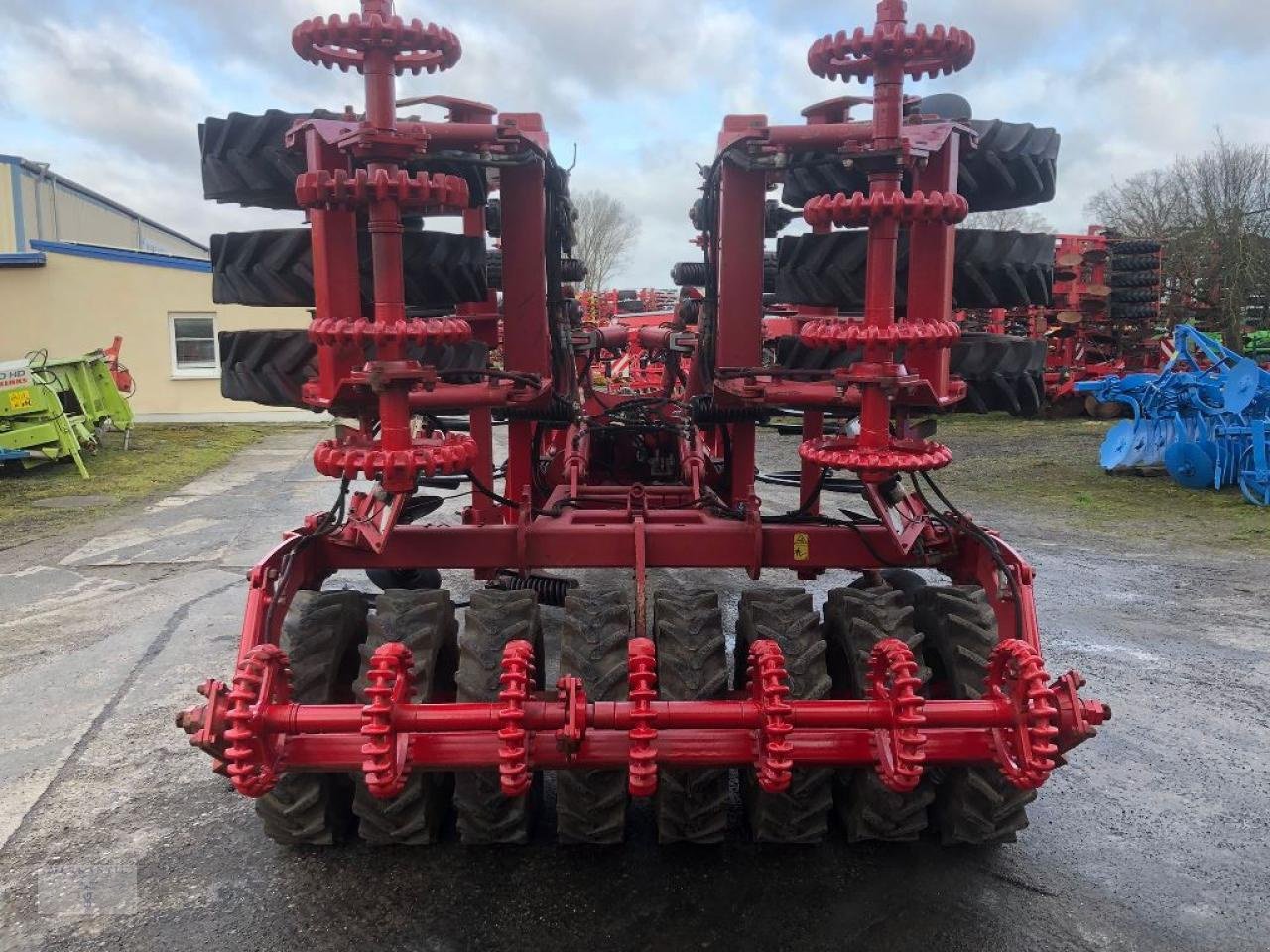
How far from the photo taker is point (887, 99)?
2.91 metres

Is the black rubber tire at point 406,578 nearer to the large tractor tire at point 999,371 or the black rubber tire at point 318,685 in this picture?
the black rubber tire at point 318,685

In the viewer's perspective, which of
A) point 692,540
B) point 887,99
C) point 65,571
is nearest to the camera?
point 887,99

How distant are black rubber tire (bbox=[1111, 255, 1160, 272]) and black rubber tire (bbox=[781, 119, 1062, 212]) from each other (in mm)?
18092

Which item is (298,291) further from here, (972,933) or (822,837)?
(972,933)

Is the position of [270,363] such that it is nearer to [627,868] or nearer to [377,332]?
[377,332]

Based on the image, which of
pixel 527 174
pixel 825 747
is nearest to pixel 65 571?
pixel 527 174

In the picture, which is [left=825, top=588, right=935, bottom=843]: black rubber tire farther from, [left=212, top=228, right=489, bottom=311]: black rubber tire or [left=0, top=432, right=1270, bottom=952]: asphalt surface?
[left=212, top=228, right=489, bottom=311]: black rubber tire

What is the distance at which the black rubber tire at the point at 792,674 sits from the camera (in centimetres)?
324

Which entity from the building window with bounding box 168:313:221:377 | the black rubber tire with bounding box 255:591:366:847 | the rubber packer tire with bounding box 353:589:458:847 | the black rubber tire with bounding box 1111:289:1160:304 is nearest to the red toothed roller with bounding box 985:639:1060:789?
the rubber packer tire with bounding box 353:589:458:847

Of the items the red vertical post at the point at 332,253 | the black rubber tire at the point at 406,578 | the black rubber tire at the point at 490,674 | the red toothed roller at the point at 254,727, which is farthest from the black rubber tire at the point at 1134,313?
the red toothed roller at the point at 254,727

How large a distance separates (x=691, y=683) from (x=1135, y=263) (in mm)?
19807

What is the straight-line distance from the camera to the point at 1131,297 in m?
19.8

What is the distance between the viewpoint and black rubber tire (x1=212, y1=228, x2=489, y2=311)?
3445mm

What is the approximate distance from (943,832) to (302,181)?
307cm
